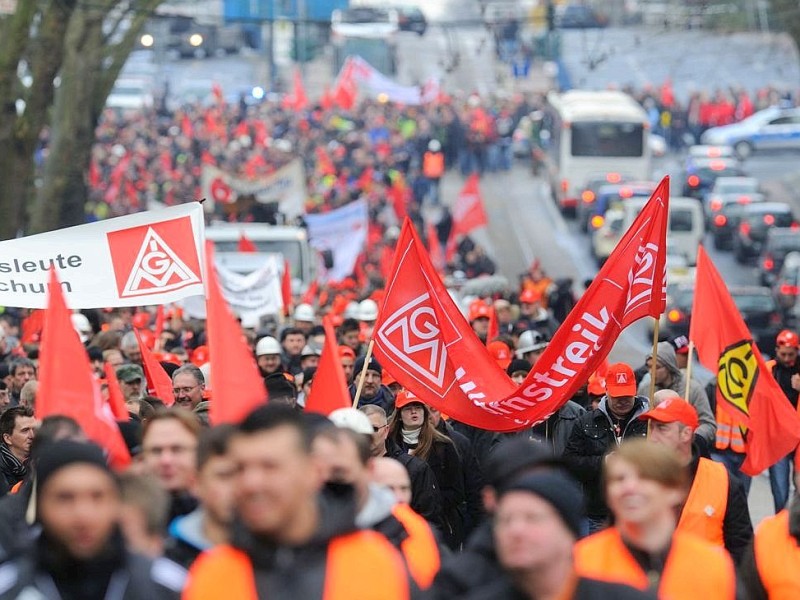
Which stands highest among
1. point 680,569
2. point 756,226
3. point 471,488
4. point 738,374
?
point 680,569

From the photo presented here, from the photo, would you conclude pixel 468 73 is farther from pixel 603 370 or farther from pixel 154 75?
pixel 603 370

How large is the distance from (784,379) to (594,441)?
3.59 metres

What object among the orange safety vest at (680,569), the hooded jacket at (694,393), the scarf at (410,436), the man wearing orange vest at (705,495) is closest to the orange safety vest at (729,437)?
the hooded jacket at (694,393)

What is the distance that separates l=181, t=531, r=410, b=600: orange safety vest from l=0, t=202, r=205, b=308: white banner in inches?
216

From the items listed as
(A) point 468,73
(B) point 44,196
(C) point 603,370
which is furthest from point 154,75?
(C) point 603,370

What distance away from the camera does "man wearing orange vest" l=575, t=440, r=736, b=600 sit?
5.62 metres

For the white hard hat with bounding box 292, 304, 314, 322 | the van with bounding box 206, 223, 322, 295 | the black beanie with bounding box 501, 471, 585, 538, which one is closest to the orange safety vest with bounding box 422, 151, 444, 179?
the van with bounding box 206, 223, 322, 295

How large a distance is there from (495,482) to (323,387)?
2619mm

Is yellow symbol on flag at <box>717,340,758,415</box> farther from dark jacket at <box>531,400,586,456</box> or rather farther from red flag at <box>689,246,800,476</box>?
dark jacket at <box>531,400,586,456</box>

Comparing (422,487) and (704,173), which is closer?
(422,487)

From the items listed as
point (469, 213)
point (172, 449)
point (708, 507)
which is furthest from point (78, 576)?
point (469, 213)

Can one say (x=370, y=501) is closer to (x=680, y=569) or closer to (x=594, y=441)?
(x=680, y=569)

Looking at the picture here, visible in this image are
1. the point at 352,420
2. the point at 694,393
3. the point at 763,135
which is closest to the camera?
the point at 352,420

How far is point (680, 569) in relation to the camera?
5.63m
